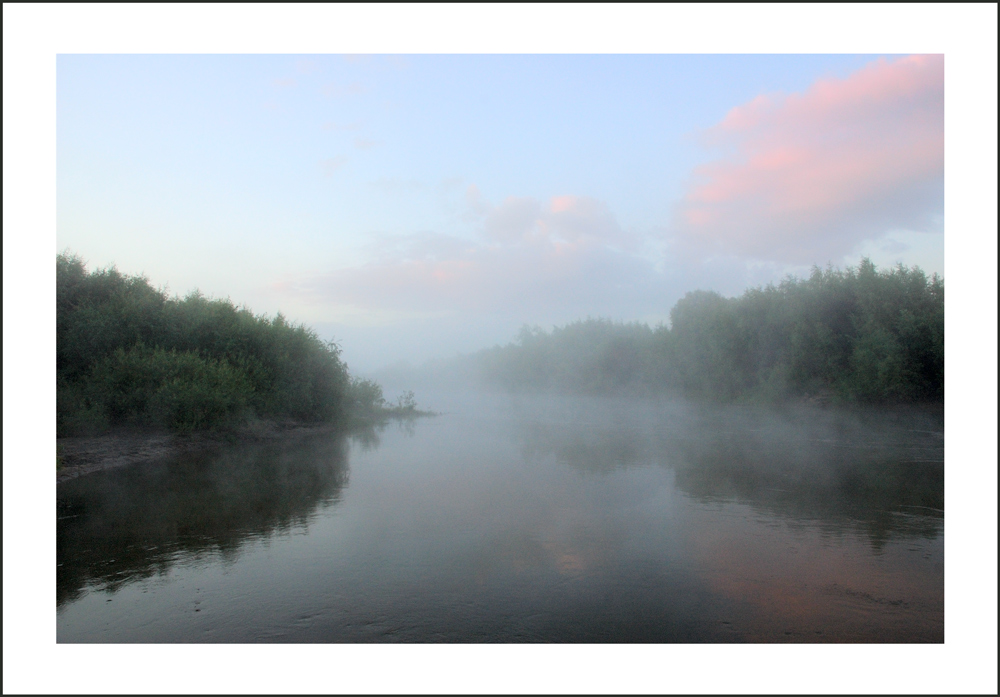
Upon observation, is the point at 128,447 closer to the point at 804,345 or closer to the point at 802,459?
the point at 802,459

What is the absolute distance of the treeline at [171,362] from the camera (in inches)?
789

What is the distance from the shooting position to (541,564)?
8.37m

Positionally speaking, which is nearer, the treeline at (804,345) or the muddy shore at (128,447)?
the muddy shore at (128,447)

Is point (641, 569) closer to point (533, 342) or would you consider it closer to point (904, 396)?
point (904, 396)

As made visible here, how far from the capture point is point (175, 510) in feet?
38.2

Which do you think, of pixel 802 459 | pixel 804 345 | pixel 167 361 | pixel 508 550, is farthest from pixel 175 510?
pixel 804 345

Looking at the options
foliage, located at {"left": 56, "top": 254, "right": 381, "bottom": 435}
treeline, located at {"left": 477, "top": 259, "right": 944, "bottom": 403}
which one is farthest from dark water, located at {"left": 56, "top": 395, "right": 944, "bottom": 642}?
treeline, located at {"left": 477, "top": 259, "right": 944, "bottom": 403}

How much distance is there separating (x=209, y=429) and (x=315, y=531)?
538 inches

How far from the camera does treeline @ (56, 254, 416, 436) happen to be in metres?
20.0

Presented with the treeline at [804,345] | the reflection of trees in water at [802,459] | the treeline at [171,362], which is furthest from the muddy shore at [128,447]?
the treeline at [804,345]

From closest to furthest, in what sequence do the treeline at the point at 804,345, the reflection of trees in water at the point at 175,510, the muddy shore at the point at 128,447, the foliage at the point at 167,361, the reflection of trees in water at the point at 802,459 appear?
the reflection of trees in water at the point at 175,510
the reflection of trees in water at the point at 802,459
the muddy shore at the point at 128,447
the foliage at the point at 167,361
the treeline at the point at 804,345

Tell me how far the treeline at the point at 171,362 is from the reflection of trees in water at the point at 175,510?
131 inches

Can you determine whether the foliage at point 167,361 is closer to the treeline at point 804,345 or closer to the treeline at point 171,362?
the treeline at point 171,362

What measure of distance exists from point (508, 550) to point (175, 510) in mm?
7029
